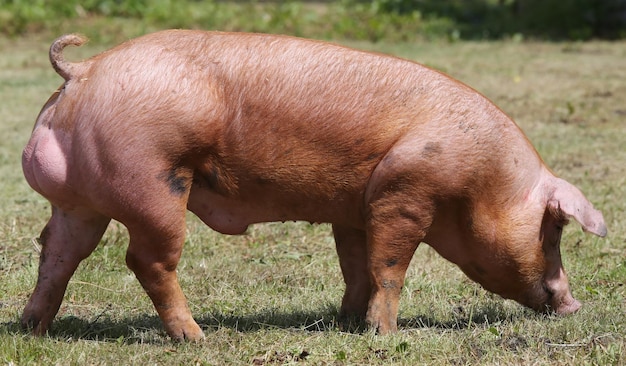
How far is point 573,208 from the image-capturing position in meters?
4.87

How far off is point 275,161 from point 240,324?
959mm

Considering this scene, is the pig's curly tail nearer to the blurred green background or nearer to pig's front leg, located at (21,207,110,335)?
pig's front leg, located at (21,207,110,335)

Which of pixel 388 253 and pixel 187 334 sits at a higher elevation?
pixel 388 253

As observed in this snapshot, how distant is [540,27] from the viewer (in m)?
19.3

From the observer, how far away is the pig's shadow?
493 cm

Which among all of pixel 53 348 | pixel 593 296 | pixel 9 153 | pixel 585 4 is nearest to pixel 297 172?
pixel 53 348

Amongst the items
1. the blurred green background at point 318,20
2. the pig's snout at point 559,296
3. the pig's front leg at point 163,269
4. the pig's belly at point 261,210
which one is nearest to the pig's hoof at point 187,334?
the pig's front leg at point 163,269

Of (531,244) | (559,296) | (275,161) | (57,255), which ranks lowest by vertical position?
(559,296)

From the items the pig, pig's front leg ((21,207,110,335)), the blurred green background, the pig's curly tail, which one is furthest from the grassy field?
the blurred green background

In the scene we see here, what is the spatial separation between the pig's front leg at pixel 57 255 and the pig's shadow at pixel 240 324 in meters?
0.10

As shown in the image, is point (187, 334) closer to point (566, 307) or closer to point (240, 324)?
point (240, 324)

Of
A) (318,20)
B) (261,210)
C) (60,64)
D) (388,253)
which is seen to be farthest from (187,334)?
(318,20)

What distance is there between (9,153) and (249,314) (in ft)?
17.0

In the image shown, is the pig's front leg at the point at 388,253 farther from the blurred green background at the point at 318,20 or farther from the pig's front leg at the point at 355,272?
the blurred green background at the point at 318,20
